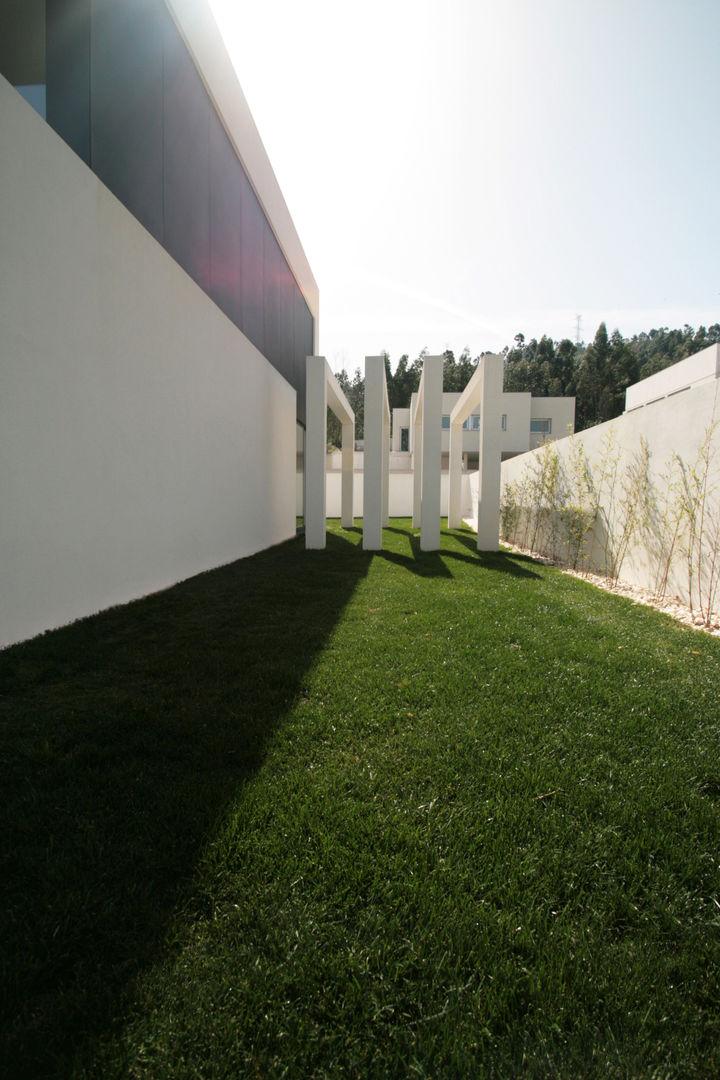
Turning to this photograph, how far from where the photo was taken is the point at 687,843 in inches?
69.4

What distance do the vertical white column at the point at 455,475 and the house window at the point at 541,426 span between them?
1963cm

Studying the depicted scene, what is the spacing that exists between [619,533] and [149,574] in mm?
5995

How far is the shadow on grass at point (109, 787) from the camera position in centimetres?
121

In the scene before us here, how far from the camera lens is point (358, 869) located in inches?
63.8

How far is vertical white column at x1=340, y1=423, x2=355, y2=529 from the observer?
16.3 meters

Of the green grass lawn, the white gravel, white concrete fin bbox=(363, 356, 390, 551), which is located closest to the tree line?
white concrete fin bbox=(363, 356, 390, 551)

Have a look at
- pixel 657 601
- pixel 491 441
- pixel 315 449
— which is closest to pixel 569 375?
pixel 491 441

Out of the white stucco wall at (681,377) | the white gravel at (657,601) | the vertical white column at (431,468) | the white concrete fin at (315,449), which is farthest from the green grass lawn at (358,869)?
the white stucco wall at (681,377)


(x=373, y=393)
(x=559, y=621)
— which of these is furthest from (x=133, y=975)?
(x=373, y=393)

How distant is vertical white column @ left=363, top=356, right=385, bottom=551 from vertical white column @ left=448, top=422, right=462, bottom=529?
12.5 ft

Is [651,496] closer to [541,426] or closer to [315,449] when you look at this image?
[315,449]

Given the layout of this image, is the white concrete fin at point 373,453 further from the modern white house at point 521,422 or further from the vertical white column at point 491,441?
the modern white house at point 521,422

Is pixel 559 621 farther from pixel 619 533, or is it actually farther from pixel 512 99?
pixel 512 99

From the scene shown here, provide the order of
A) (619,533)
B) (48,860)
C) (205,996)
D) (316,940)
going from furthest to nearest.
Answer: (619,533) < (48,860) < (316,940) < (205,996)
